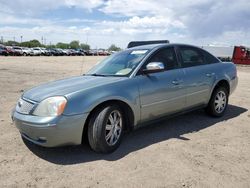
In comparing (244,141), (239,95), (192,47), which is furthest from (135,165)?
(239,95)

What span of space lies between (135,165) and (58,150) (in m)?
1.24

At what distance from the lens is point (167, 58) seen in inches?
211

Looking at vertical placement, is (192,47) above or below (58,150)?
above

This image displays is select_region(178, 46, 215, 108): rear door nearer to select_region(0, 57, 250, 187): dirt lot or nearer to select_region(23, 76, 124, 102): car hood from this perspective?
select_region(0, 57, 250, 187): dirt lot

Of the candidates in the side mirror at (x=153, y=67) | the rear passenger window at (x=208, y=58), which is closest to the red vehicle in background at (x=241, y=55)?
the rear passenger window at (x=208, y=58)

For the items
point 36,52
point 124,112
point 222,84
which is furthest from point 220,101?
point 36,52

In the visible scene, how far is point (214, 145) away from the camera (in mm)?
4723

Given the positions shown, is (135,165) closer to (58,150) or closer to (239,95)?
(58,150)

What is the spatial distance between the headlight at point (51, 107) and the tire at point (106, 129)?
0.46 meters

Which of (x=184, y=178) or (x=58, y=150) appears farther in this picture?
(x=58, y=150)

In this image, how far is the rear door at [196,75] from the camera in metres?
5.51

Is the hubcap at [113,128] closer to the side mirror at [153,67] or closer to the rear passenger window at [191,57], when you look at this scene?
the side mirror at [153,67]

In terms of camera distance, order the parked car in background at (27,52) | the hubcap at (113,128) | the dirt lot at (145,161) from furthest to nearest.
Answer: the parked car in background at (27,52)
the hubcap at (113,128)
the dirt lot at (145,161)

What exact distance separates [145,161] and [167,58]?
6.78ft
